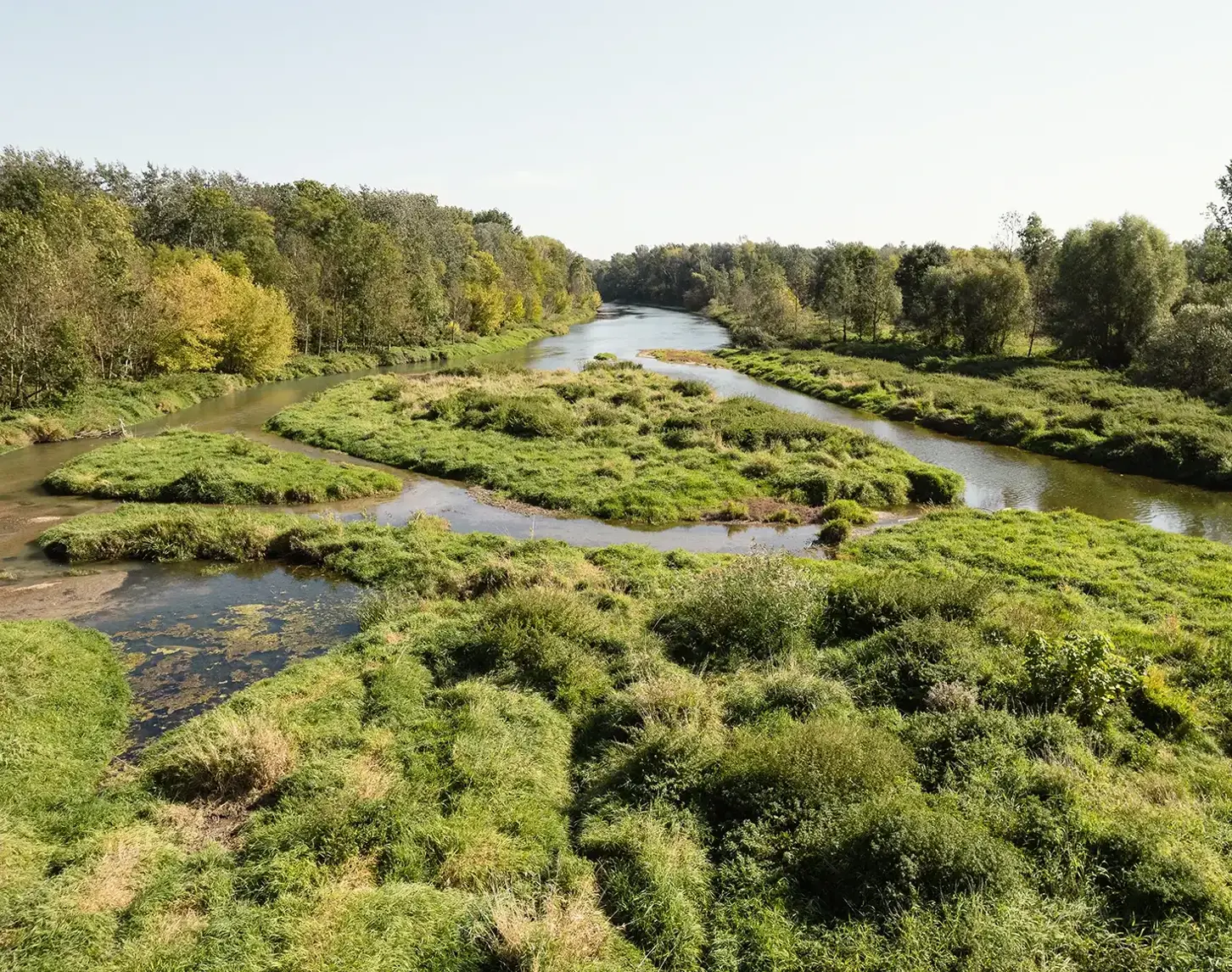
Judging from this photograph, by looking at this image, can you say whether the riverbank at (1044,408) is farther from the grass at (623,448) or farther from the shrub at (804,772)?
the shrub at (804,772)

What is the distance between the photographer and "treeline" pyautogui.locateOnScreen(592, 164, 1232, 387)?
45.7 m

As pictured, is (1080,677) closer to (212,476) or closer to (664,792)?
(664,792)

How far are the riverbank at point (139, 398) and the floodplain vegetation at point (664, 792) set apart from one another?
2766 centimetres

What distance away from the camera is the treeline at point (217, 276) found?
40.2m

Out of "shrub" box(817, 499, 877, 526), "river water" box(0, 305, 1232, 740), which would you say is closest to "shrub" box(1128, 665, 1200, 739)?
"river water" box(0, 305, 1232, 740)

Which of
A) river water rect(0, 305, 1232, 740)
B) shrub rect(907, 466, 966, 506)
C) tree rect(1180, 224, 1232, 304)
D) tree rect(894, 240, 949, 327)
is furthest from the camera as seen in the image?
tree rect(894, 240, 949, 327)

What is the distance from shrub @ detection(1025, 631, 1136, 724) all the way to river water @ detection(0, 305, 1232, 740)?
1157 cm

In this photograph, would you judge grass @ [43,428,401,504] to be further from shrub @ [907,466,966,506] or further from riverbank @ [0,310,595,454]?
shrub @ [907,466,966,506]

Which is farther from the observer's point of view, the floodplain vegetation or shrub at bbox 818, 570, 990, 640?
shrub at bbox 818, 570, 990, 640

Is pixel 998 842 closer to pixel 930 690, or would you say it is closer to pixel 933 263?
pixel 930 690

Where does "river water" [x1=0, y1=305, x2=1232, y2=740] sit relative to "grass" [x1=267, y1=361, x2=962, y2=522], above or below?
below

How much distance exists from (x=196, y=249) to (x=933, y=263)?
8387 cm

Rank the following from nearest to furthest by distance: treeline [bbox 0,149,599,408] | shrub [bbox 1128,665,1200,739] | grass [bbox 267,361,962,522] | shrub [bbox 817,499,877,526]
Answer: shrub [bbox 1128,665,1200,739] → shrub [bbox 817,499,877,526] → grass [bbox 267,361,962,522] → treeline [bbox 0,149,599,408]

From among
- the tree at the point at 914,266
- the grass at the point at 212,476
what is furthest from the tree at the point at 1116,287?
the grass at the point at 212,476
